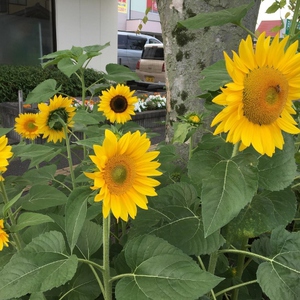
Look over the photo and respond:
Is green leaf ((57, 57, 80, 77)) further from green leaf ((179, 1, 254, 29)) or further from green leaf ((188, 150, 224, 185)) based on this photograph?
green leaf ((188, 150, 224, 185))

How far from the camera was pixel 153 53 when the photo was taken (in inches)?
531

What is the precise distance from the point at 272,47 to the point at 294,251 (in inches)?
18.4

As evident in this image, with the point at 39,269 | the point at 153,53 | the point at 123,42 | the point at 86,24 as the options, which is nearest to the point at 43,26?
the point at 86,24

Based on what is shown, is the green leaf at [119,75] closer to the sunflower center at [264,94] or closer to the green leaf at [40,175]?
the green leaf at [40,175]

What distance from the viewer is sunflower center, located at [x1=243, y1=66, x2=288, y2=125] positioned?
71cm

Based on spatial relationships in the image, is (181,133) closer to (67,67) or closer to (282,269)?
(282,269)

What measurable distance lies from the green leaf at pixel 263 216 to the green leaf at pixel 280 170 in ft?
0.29

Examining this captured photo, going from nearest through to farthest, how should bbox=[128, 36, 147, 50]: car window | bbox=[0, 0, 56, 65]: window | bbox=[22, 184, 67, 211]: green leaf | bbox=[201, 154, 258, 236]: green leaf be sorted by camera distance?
bbox=[201, 154, 258, 236]: green leaf < bbox=[22, 184, 67, 211]: green leaf < bbox=[0, 0, 56, 65]: window < bbox=[128, 36, 147, 50]: car window

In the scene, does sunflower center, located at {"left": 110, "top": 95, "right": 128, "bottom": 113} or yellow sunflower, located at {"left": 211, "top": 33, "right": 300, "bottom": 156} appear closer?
yellow sunflower, located at {"left": 211, "top": 33, "right": 300, "bottom": 156}

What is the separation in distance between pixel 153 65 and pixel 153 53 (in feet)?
1.85

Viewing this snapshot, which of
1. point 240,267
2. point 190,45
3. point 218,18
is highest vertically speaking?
point 218,18

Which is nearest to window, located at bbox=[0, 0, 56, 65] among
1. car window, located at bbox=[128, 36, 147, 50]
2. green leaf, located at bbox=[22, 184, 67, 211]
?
car window, located at bbox=[128, 36, 147, 50]

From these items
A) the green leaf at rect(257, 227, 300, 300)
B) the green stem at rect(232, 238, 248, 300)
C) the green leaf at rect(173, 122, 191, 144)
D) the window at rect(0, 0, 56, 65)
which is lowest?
the window at rect(0, 0, 56, 65)

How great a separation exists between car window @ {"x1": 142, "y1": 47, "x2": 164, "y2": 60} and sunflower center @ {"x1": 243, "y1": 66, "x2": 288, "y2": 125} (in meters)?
12.9
